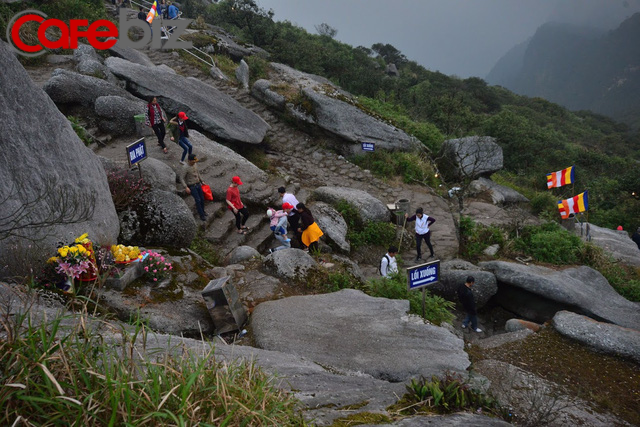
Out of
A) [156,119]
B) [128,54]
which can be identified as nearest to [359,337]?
[156,119]

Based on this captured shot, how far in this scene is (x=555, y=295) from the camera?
9.04m

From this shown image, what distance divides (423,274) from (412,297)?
1.36 meters

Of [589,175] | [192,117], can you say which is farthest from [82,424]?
[589,175]

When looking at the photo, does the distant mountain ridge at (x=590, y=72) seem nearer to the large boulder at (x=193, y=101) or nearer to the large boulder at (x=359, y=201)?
the large boulder at (x=359, y=201)

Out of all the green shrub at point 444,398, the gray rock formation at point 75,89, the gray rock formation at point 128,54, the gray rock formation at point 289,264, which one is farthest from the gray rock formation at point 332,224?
the gray rock formation at point 128,54

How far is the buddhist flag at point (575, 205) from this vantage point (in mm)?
14000

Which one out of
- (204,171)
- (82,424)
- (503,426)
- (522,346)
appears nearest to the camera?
(82,424)

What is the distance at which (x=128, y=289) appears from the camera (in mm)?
6480

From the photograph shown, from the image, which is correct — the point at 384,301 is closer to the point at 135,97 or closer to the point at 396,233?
the point at 396,233

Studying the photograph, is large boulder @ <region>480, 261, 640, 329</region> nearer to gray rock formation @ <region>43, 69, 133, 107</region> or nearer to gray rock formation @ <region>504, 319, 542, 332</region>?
gray rock formation @ <region>504, 319, 542, 332</region>

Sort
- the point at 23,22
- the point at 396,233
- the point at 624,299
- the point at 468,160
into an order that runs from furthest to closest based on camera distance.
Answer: the point at 468,160 → the point at 23,22 → the point at 396,233 → the point at 624,299

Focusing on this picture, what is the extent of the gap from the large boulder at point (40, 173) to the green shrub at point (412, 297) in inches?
200

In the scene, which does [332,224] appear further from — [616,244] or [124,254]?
[616,244]

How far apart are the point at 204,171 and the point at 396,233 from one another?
6129 mm
